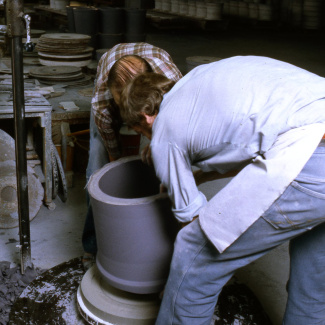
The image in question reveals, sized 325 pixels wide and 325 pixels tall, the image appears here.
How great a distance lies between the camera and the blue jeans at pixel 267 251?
1535 mm

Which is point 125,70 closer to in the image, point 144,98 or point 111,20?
point 144,98

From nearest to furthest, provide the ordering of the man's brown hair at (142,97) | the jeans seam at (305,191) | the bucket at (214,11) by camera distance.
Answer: the jeans seam at (305,191)
the man's brown hair at (142,97)
the bucket at (214,11)

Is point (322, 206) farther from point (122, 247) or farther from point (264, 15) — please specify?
point (264, 15)

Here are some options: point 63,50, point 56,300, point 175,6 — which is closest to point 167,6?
point 175,6

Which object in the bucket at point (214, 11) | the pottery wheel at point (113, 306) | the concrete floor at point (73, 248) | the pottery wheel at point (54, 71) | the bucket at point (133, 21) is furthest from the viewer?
the bucket at point (214, 11)

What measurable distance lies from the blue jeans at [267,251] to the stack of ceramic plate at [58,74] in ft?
9.46

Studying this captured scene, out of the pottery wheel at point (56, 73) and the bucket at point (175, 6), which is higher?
the bucket at point (175, 6)

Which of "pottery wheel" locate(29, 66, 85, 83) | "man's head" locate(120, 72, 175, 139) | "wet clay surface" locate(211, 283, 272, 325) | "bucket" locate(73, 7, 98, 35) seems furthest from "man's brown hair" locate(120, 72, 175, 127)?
"bucket" locate(73, 7, 98, 35)

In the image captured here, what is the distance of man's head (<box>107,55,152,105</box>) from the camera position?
6.91ft

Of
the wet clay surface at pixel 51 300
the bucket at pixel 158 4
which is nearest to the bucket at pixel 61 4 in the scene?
the bucket at pixel 158 4

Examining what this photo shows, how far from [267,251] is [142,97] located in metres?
0.69

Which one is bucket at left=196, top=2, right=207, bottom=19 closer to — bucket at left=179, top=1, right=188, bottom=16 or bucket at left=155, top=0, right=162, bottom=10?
bucket at left=179, top=1, right=188, bottom=16

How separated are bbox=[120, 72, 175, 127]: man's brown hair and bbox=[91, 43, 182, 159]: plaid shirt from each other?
2.19ft

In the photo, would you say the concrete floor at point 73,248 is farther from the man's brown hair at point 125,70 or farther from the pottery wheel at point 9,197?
the man's brown hair at point 125,70
